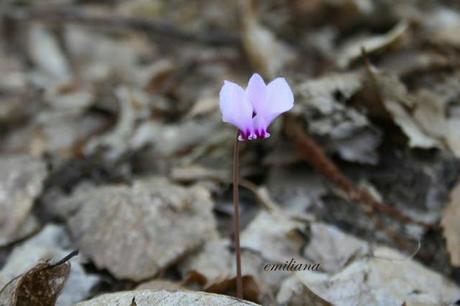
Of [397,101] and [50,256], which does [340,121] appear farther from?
[50,256]

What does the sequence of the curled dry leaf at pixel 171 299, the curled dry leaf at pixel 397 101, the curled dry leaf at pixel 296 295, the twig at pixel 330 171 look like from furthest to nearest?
the curled dry leaf at pixel 397 101 → the twig at pixel 330 171 → the curled dry leaf at pixel 296 295 → the curled dry leaf at pixel 171 299

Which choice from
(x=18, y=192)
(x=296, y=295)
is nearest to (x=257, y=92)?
(x=296, y=295)

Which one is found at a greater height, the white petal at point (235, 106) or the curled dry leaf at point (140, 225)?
the white petal at point (235, 106)

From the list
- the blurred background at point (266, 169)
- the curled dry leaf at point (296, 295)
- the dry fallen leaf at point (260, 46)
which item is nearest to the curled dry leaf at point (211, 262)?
the blurred background at point (266, 169)

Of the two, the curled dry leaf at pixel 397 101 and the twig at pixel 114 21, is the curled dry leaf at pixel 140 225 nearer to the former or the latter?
the curled dry leaf at pixel 397 101

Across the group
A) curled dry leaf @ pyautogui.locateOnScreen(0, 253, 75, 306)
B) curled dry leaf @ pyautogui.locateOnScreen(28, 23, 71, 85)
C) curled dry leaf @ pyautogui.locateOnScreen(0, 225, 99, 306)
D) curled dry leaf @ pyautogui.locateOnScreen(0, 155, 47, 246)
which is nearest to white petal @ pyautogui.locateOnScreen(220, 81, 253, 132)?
curled dry leaf @ pyautogui.locateOnScreen(0, 253, 75, 306)
